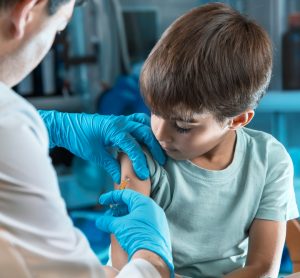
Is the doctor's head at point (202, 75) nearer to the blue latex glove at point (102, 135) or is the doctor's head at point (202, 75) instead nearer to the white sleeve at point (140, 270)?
the blue latex glove at point (102, 135)

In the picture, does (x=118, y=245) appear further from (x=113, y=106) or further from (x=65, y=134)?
(x=113, y=106)

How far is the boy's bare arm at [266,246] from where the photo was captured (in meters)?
1.32

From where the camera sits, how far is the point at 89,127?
140 cm

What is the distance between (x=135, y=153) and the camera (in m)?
1.29

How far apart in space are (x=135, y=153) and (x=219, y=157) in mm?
220

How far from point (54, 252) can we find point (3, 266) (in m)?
0.07

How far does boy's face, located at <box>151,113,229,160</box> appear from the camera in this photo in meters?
1.25

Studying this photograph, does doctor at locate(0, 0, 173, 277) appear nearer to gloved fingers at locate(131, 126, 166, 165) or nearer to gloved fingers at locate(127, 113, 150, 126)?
gloved fingers at locate(131, 126, 166, 165)

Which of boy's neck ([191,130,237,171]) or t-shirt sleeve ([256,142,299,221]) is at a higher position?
boy's neck ([191,130,237,171])

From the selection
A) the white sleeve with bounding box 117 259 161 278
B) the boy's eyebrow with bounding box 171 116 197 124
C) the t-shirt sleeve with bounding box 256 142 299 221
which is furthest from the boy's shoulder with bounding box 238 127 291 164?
the white sleeve with bounding box 117 259 161 278

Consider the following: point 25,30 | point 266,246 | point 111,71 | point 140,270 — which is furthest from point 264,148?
point 111,71

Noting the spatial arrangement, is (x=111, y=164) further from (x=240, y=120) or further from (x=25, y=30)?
(x=25, y=30)

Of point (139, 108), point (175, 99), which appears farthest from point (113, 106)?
point (175, 99)

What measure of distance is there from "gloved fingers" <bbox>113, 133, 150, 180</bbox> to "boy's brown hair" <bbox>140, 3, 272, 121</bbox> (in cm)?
11
